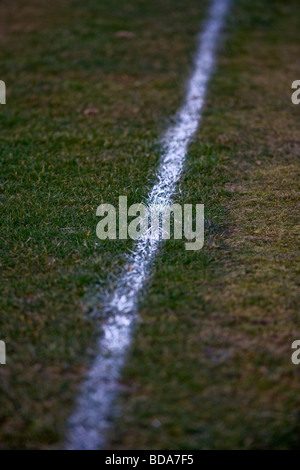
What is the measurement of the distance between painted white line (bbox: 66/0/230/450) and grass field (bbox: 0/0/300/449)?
0.05m

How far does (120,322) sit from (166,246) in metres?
0.63

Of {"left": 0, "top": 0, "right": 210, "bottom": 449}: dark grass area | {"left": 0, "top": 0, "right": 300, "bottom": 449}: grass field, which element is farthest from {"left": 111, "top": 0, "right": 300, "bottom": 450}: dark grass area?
{"left": 0, "top": 0, "right": 210, "bottom": 449}: dark grass area

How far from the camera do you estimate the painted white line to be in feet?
5.75

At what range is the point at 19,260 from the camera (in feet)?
8.32

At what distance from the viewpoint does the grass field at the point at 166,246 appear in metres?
1.80

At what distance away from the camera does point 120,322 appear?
2.17 metres

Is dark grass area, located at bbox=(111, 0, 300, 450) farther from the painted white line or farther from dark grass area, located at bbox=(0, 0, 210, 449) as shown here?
dark grass area, located at bbox=(0, 0, 210, 449)

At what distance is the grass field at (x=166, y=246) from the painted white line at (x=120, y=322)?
49mm

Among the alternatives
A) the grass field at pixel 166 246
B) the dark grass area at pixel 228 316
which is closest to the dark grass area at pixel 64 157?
the grass field at pixel 166 246

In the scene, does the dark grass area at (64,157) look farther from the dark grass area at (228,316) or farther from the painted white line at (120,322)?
the dark grass area at (228,316)

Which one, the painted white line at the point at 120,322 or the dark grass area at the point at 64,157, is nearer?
the painted white line at the point at 120,322

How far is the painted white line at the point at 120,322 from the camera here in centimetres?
175

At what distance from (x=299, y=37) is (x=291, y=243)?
4061 millimetres

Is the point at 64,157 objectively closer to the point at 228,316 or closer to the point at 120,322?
the point at 120,322
